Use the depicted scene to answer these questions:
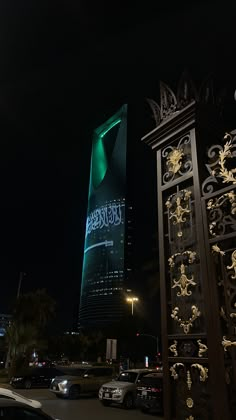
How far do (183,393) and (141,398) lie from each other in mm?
11874

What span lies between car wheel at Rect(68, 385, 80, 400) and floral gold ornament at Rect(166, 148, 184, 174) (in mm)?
17163

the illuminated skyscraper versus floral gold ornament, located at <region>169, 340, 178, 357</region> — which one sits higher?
the illuminated skyscraper

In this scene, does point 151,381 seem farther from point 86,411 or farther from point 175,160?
point 175,160

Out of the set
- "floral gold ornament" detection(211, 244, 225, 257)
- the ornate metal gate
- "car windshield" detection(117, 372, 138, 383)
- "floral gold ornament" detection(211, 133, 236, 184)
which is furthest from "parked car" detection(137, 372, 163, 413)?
"floral gold ornament" detection(211, 133, 236, 184)

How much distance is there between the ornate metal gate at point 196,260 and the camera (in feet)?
11.9

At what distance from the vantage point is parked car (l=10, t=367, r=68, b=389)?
77.8 ft

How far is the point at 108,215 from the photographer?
115 m

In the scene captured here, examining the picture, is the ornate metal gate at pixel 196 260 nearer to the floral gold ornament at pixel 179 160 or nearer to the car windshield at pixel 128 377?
the floral gold ornament at pixel 179 160

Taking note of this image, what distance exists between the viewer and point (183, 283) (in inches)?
165

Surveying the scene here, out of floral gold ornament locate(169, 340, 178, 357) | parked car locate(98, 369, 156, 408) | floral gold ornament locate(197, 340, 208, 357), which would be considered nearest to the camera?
floral gold ornament locate(197, 340, 208, 357)

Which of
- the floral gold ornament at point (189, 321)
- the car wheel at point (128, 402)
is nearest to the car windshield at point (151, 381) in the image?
the car wheel at point (128, 402)

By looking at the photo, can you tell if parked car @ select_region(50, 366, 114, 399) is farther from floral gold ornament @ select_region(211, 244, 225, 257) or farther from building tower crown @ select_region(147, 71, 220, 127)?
floral gold ornament @ select_region(211, 244, 225, 257)

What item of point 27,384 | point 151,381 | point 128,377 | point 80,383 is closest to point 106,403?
point 128,377

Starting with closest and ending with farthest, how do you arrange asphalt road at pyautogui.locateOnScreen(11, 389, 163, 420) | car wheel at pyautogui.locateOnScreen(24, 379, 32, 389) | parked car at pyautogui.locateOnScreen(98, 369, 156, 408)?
asphalt road at pyautogui.locateOnScreen(11, 389, 163, 420), parked car at pyautogui.locateOnScreen(98, 369, 156, 408), car wheel at pyautogui.locateOnScreen(24, 379, 32, 389)
